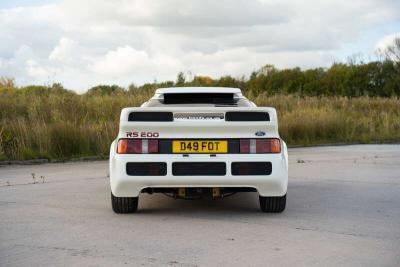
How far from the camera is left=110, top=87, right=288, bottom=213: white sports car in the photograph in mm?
7105

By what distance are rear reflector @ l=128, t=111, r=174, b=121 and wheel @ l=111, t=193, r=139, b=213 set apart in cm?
95

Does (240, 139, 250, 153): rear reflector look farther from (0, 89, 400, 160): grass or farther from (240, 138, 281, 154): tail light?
(0, 89, 400, 160): grass

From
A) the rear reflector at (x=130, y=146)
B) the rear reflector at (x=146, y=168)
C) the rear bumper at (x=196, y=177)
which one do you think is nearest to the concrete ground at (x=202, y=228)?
the rear bumper at (x=196, y=177)

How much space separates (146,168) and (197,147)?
582mm

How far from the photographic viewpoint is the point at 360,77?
200ft

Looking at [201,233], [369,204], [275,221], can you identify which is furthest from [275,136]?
[369,204]

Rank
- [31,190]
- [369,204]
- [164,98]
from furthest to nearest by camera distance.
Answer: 1. [31,190]
2. [164,98]
3. [369,204]

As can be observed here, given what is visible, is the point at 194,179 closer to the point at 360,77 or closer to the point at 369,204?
the point at 369,204

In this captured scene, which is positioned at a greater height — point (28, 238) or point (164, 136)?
point (164, 136)

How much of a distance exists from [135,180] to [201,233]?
42.9 inches

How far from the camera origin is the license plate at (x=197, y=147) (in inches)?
282

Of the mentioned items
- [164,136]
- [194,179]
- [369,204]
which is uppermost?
[164,136]

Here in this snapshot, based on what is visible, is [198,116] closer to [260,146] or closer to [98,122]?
[260,146]

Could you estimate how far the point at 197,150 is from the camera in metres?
7.16
